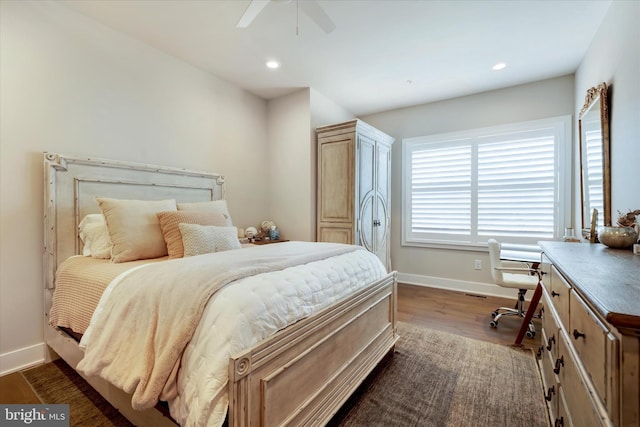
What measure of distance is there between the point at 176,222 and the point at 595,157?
3.55 m

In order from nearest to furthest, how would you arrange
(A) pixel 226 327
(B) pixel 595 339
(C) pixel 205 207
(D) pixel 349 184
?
(B) pixel 595 339
(A) pixel 226 327
(C) pixel 205 207
(D) pixel 349 184

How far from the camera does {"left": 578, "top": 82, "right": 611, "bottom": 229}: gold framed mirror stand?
2.14 meters

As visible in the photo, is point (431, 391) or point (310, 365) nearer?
point (310, 365)

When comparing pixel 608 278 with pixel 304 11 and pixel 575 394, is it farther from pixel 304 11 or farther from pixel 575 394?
pixel 304 11

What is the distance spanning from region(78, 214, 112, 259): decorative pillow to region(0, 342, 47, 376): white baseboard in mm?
785

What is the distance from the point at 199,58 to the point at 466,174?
3.70 m

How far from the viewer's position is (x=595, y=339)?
79cm

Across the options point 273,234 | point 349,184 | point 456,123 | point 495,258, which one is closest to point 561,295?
point 495,258

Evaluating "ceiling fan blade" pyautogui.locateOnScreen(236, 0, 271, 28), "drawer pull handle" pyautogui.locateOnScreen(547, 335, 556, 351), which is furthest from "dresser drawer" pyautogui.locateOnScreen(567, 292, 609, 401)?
"ceiling fan blade" pyautogui.locateOnScreen(236, 0, 271, 28)

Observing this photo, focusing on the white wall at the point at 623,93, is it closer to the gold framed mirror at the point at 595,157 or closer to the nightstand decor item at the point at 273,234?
the gold framed mirror at the point at 595,157

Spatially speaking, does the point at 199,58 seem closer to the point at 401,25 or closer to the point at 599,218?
the point at 401,25

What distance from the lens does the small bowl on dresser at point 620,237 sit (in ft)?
5.12

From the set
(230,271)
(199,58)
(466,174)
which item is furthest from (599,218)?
(199,58)

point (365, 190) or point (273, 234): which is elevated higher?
point (365, 190)
